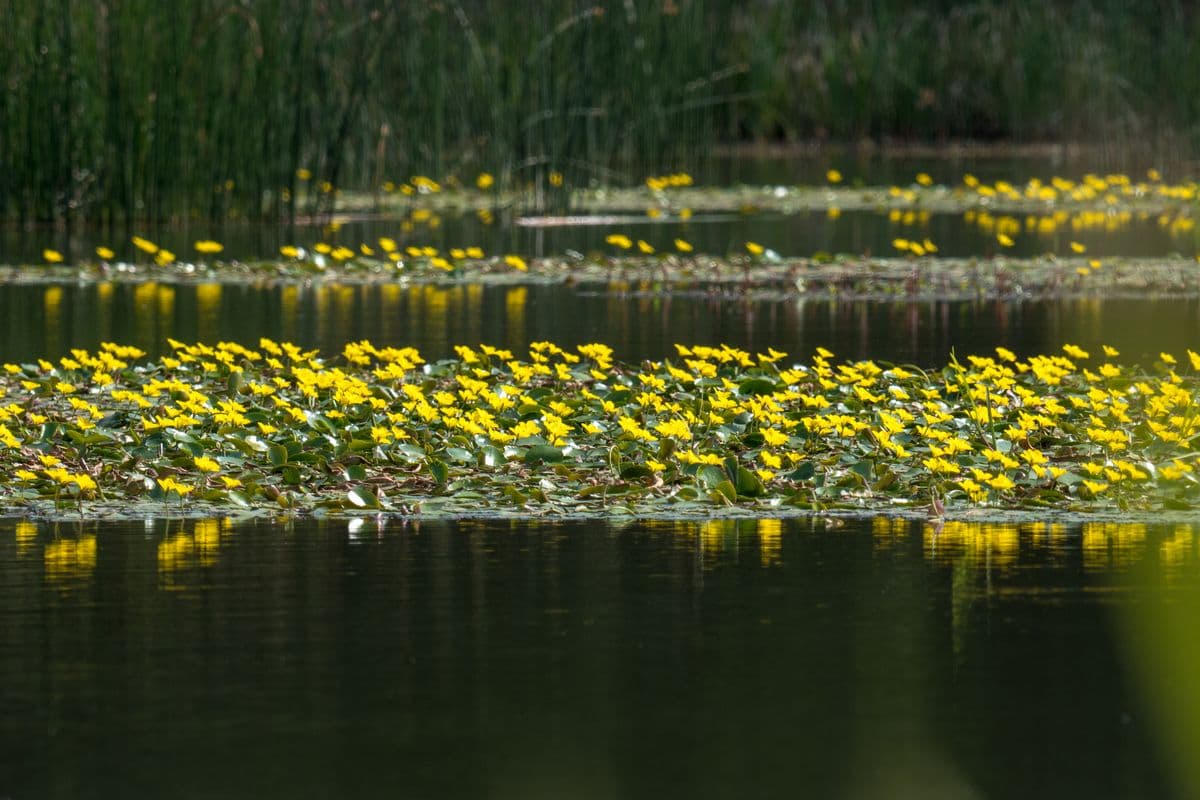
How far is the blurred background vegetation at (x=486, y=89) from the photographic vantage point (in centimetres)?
1855

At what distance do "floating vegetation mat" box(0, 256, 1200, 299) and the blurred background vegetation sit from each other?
205cm

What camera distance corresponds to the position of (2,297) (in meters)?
15.3

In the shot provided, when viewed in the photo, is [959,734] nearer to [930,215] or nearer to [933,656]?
[933,656]

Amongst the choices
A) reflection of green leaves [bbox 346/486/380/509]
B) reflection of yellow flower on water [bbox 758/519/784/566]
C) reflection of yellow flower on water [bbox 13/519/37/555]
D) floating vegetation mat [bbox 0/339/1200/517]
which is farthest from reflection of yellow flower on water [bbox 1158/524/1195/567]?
reflection of yellow flower on water [bbox 13/519/37/555]

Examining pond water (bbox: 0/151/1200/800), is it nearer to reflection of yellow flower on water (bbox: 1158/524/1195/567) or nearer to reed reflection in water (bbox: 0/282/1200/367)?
reflection of yellow flower on water (bbox: 1158/524/1195/567)

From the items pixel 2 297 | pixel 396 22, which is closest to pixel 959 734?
pixel 2 297

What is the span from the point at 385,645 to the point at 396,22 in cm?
1681

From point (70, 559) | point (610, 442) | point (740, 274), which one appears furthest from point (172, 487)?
point (740, 274)

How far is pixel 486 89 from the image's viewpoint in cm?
2175

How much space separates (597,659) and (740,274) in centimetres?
1102

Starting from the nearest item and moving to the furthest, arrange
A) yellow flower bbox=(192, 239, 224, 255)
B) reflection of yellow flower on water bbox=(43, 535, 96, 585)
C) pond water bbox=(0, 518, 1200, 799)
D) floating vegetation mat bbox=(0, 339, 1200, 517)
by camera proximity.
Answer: pond water bbox=(0, 518, 1200, 799), reflection of yellow flower on water bbox=(43, 535, 96, 585), floating vegetation mat bbox=(0, 339, 1200, 517), yellow flower bbox=(192, 239, 224, 255)

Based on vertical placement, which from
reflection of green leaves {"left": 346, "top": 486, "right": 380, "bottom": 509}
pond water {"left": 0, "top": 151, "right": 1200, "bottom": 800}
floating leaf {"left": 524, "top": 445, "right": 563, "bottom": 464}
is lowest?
pond water {"left": 0, "top": 151, "right": 1200, "bottom": 800}

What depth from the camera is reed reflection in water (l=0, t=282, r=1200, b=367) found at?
42.3ft

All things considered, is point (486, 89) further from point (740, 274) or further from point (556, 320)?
point (556, 320)
